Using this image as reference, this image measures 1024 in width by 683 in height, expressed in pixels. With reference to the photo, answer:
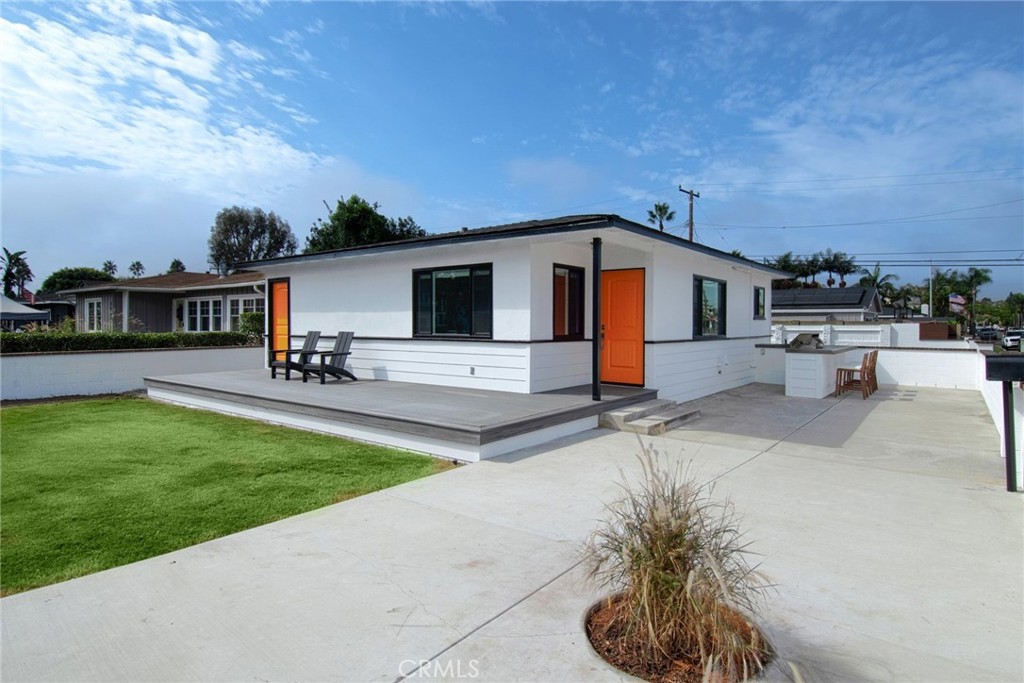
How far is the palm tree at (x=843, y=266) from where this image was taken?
51.3 metres

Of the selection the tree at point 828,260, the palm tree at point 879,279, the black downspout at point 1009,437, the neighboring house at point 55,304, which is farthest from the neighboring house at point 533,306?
the palm tree at point 879,279

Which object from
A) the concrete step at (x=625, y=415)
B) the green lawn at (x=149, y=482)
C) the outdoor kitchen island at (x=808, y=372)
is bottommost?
the green lawn at (x=149, y=482)

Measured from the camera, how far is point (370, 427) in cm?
683

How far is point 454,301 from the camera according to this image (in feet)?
31.3

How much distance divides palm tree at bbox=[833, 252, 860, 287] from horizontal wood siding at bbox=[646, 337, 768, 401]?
4612cm

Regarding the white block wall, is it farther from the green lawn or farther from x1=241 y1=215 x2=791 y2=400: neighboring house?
the green lawn

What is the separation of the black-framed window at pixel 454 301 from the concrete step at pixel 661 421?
2.88 meters

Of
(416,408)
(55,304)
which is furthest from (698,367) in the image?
(55,304)

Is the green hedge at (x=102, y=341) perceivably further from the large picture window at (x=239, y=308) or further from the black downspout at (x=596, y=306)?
the black downspout at (x=596, y=306)

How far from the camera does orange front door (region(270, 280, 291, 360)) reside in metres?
12.9

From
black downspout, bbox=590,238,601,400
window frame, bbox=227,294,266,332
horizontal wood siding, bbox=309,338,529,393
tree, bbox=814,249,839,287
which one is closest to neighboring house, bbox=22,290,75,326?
window frame, bbox=227,294,266,332

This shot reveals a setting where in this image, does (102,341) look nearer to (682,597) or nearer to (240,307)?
(240,307)

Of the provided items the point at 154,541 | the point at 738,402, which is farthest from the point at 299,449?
the point at 738,402

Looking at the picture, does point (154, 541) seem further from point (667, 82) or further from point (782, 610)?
point (667, 82)
